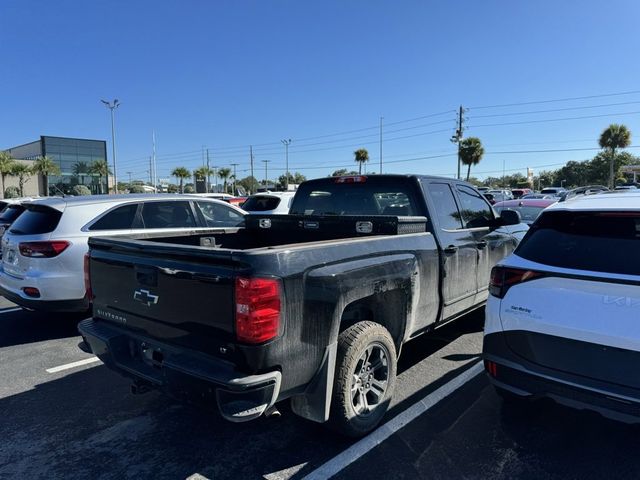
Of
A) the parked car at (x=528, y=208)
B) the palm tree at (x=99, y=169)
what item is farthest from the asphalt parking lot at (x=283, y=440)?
the palm tree at (x=99, y=169)

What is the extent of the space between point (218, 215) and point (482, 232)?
398 cm

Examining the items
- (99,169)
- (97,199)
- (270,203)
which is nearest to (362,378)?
(97,199)

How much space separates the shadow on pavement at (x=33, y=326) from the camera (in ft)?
17.5

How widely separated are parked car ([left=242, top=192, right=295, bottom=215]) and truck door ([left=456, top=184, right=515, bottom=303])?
5.71 meters

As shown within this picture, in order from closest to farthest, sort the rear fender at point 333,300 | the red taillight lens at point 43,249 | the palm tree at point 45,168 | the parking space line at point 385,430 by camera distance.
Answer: the rear fender at point 333,300 → the parking space line at point 385,430 → the red taillight lens at point 43,249 → the palm tree at point 45,168

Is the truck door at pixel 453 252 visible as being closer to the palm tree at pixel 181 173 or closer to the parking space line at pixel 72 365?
the parking space line at pixel 72 365

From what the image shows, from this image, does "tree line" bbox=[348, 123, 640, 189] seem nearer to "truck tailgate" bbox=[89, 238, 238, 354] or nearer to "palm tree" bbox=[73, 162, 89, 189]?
"truck tailgate" bbox=[89, 238, 238, 354]

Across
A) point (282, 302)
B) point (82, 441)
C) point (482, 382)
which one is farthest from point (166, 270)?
point (482, 382)

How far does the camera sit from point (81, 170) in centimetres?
6550

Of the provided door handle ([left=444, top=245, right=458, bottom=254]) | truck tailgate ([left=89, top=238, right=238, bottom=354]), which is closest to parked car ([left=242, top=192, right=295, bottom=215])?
door handle ([left=444, top=245, right=458, bottom=254])

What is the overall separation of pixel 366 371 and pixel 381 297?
1.78ft

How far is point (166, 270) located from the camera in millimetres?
2676

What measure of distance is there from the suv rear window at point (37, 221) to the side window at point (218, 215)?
1.95 metres

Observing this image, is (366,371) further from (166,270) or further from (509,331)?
(166,270)
